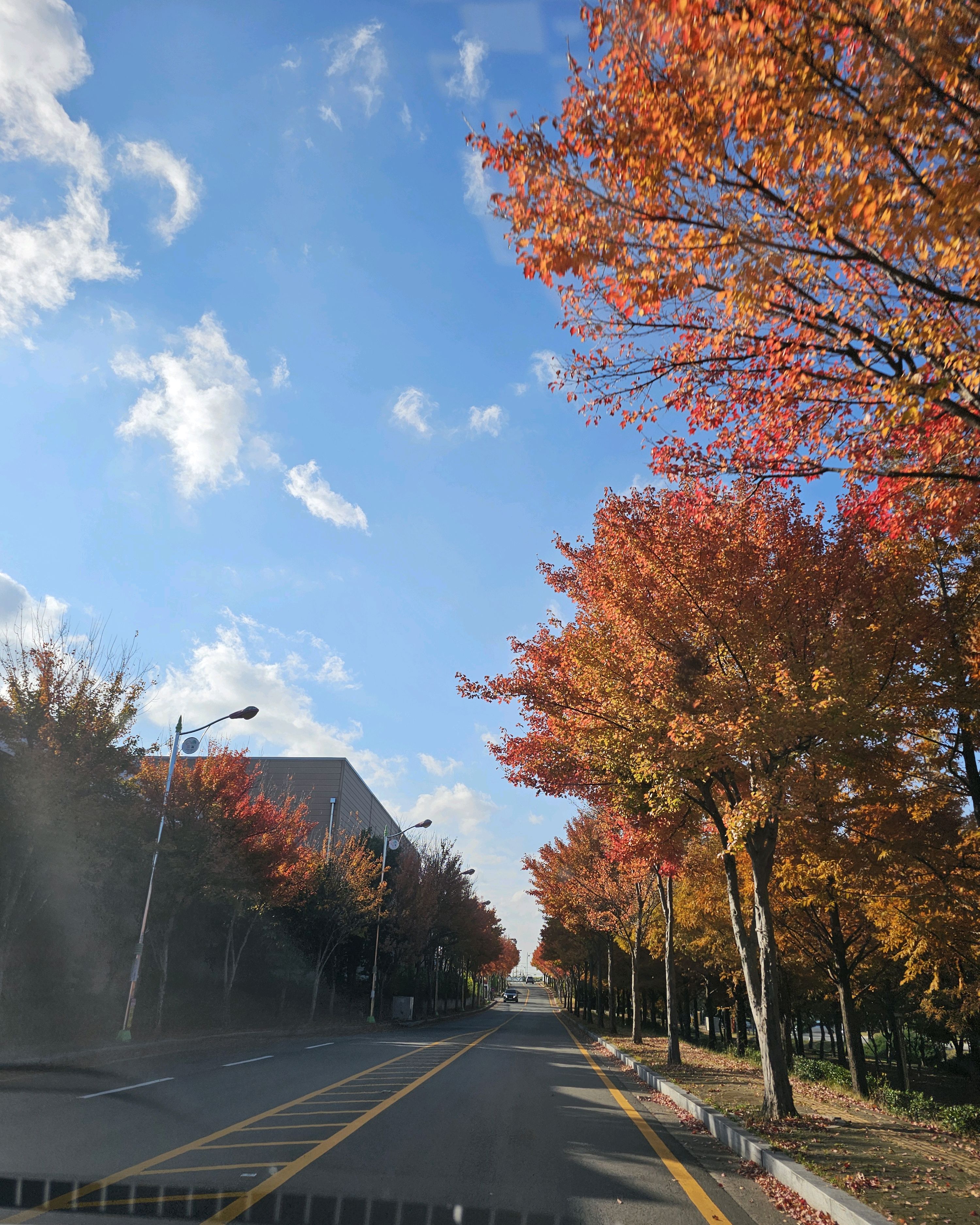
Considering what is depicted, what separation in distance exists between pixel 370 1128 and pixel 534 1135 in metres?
1.83

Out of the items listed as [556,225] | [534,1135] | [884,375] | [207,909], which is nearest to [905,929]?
[534,1135]

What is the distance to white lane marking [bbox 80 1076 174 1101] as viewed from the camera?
998 cm

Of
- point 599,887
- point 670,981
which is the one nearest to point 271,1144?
point 670,981

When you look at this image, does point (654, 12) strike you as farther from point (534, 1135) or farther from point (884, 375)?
point (534, 1135)

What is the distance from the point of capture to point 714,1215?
575 centimetres

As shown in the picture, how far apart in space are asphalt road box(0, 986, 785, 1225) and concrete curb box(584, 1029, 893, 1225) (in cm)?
28

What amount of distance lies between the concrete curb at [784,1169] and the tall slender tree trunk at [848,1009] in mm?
6743

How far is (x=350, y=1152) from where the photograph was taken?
696 cm

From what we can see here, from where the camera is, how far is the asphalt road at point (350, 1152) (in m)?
5.39

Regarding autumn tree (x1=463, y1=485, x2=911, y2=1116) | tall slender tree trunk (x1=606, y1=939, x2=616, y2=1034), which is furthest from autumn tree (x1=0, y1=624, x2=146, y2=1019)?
tall slender tree trunk (x1=606, y1=939, x2=616, y2=1034)

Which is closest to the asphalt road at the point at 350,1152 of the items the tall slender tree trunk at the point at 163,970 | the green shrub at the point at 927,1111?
the green shrub at the point at 927,1111

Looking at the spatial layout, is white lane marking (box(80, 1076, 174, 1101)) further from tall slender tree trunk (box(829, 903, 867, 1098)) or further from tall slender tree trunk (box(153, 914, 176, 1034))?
tall slender tree trunk (box(829, 903, 867, 1098))

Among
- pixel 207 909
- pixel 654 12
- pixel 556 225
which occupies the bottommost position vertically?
pixel 207 909

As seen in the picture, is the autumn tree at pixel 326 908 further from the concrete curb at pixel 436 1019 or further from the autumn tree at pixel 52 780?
the autumn tree at pixel 52 780
